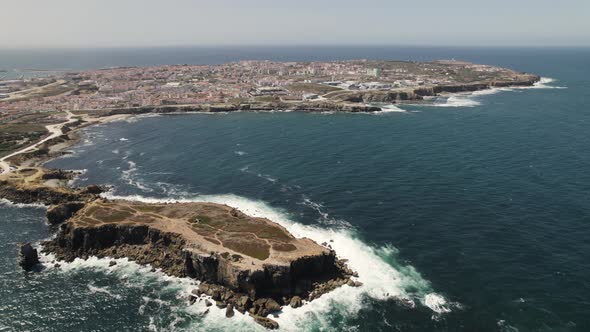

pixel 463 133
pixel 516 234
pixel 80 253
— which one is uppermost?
pixel 463 133

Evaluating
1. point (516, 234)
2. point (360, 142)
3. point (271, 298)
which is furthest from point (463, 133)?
point (271, 298)

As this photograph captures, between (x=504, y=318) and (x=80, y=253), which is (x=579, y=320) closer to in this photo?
(x=504, y=318)

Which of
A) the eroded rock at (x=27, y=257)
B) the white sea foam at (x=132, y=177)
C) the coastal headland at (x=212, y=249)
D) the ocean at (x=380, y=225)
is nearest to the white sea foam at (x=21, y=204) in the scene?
the ocean at (x=380, y=225)

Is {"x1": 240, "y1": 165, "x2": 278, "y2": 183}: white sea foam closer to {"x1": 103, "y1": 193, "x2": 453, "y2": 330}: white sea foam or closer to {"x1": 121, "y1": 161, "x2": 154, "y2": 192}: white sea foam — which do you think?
{"x1": 103, "y1": 193, "x2": 453, "y2": 330}: white sea foam

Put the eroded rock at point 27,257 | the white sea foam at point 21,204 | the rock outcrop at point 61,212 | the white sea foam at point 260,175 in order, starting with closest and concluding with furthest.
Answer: the eroded rock at point 27,257, the rock outcrop at point 61,212, the white sea foam at point 21,204, the white sea foam at point 260,175

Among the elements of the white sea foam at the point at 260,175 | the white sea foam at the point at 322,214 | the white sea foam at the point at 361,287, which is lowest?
the white sea foam at the point at 361,287

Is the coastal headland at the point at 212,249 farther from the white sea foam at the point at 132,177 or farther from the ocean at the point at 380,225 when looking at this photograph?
the white sea foam at the point at 132,177

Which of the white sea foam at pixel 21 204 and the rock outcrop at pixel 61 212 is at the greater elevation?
the rock outcrop at pixel 61 212

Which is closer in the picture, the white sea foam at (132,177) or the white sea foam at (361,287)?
the white sea foam at (361,287)
